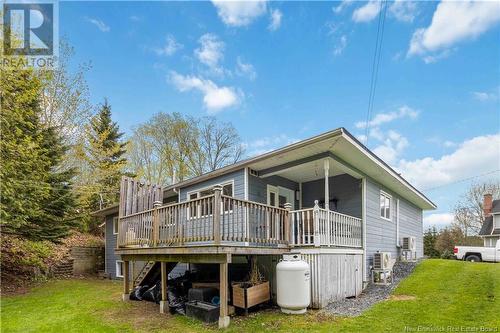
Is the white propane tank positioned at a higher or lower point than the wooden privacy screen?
lower

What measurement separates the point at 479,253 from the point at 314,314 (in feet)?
47.8

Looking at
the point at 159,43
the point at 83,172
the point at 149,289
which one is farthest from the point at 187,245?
the point at 83,172

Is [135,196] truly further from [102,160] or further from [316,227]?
[102,160]

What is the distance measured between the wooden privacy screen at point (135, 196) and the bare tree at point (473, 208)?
26.9m

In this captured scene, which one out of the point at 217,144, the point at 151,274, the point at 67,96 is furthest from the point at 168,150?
the point at 151,274

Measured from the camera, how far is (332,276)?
8.47m

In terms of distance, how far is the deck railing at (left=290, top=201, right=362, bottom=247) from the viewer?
8.29 meters

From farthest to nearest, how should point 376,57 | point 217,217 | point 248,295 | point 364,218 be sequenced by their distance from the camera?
point 364,218 < point 376,57 < point 248,295 < point 217,217

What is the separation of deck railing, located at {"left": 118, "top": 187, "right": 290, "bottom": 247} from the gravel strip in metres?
1.94

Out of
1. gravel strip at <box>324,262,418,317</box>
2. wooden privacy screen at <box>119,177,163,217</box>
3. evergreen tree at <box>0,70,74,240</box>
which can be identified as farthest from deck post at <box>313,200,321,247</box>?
evergreen tree at <box>0,70,74,240</box>

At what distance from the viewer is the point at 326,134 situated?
788cm

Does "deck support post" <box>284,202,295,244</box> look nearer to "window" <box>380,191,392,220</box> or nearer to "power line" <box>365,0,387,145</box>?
"power line" <box>365,0,387,145</box>

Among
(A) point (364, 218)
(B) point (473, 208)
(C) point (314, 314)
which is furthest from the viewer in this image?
(B) point (473, 208)

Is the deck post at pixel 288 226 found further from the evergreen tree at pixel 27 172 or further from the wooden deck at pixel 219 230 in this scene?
the evergreen tree at pixel 27 172
